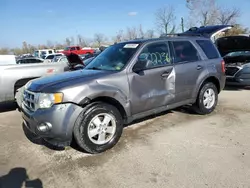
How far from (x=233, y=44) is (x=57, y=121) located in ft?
26.8

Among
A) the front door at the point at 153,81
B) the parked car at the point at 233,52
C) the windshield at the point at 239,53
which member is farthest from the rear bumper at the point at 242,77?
the front door at the point at 153,81

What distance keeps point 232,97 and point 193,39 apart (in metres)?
2.75

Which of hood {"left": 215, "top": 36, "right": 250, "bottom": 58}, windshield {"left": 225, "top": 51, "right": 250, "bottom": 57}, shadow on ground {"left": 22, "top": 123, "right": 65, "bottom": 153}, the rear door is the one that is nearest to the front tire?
shadow on ground {"left": 22, "top": 123, "right": 65, "bottom": 153}

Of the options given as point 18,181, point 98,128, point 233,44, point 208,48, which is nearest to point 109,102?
point 98,128

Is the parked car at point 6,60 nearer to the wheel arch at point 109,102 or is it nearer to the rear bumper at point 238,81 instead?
the wheel arch at point 109,102

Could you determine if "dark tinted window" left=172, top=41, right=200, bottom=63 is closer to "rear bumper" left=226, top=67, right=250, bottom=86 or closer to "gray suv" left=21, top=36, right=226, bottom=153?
"gray suv" left=21, top=36, right=226, bottom=153

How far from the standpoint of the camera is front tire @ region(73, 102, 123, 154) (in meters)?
3.45

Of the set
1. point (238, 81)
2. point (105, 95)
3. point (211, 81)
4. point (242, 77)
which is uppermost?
point (105, 95)

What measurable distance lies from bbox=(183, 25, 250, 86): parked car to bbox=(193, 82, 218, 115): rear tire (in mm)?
1502

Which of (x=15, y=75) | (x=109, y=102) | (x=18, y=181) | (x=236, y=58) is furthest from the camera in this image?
(x=236, y=58)

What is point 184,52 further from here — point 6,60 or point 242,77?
point 6,60

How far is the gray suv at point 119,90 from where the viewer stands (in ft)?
11.0

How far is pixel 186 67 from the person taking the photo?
471cm

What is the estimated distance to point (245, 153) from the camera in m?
3.45
